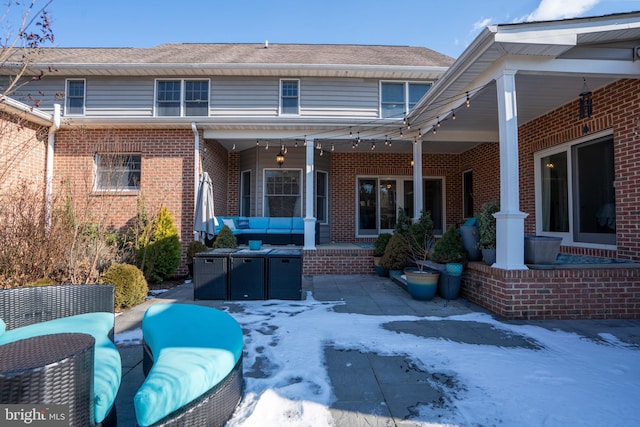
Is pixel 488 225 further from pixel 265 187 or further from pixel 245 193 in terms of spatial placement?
pixel 245 193

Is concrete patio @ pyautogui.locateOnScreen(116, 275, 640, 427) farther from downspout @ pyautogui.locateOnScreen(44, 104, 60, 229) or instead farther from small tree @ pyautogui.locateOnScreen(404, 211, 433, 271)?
downspout @ pyautogui.locateOnScreen(44, 104, 60, 229)

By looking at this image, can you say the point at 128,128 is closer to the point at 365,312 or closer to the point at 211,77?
the point at 211,77

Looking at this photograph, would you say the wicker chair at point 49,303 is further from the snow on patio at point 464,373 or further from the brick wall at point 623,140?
the brick wall at point 623,140

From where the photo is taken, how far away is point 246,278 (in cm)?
509

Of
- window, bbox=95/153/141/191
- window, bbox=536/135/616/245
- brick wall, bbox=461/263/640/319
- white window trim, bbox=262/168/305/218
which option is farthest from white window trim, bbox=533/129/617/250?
window, bbox=95/153/141/191

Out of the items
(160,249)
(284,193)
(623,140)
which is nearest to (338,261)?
(284,193)

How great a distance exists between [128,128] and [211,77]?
2.51 m

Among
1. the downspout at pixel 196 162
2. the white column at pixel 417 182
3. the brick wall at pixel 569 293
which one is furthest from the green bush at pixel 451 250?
the downspout at pixel 196 162

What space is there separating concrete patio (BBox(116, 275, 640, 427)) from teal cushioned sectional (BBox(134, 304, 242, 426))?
0.49 metres

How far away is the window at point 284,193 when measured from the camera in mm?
9766

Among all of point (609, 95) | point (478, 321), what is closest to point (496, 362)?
point (478, 321)

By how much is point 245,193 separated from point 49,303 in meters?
7.36

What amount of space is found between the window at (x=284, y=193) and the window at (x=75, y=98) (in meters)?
5.24

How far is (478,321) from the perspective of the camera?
405 cm
